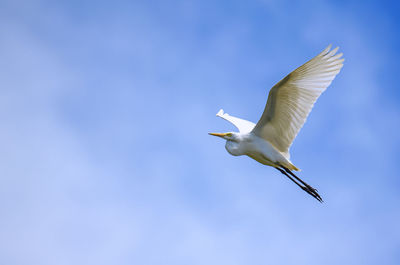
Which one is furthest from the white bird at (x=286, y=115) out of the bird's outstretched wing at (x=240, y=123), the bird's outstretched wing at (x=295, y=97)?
the bird's outstretched wing at (x=240, y=123)

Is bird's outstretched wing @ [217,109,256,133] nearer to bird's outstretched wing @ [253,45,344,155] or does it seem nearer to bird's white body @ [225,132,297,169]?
bird's white body @ [225,132,297,169]

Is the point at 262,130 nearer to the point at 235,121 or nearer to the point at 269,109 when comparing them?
the point at 269,109

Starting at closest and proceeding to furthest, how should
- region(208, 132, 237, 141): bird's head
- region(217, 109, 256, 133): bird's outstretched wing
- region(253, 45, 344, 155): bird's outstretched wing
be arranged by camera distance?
region(253, 45, 344, 155): bird's outstretched wing
region(208, 132, 237, 141): bird's head
region(217, 109, 256, 133): bird's outstretched wing

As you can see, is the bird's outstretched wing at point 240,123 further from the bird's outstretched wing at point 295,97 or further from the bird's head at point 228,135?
the bird's outstretched wing at point 295,97

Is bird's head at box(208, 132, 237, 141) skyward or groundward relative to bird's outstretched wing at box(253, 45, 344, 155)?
skyward

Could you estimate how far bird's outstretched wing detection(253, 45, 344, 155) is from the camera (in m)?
7.96

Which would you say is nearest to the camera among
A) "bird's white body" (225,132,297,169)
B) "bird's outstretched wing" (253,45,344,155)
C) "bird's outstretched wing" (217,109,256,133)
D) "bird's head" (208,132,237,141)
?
"bird's outstretched wing" (253,45,344,155)

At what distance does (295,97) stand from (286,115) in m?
0.46

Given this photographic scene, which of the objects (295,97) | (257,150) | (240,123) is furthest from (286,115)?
(240,123)

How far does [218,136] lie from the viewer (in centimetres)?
1015

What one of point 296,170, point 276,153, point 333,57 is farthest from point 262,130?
point 333,57

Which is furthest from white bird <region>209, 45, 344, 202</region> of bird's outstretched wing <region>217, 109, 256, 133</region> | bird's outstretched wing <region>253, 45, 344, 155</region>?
bird's outstretched wing <region>217, 109, 256, 133</region>

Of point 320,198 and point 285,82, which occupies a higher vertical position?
point 285,82

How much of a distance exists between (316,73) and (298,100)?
0.58 m
